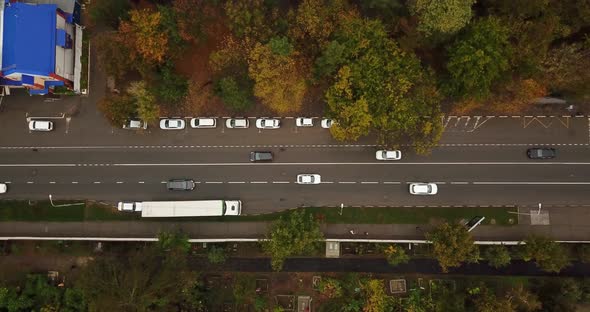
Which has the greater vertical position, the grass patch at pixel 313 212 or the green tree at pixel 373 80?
the green tree at pixel 373 80

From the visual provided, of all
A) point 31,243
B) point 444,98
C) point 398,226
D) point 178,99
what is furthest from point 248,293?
point 444,98

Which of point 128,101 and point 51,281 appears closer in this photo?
point 128,101

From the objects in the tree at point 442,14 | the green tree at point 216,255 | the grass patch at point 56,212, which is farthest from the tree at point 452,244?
Answer: the grass patch at point 56,212

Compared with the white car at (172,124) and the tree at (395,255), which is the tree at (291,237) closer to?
the tree at (395,255)

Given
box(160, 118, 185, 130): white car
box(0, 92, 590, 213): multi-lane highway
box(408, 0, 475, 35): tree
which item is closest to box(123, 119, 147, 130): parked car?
box(0, 92, 590, 213): multi-lane highway

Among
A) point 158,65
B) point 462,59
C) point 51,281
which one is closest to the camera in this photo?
point 462,59

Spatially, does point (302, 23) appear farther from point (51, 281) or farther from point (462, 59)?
point (51, 281)
